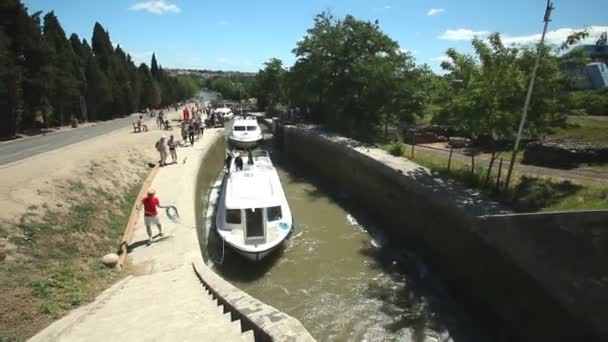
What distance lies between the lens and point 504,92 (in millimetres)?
10680

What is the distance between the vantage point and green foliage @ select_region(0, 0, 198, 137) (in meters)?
26.4

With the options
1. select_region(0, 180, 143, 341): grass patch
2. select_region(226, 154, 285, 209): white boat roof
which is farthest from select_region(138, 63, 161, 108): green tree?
select_region(0, 180, 143, 341): grass patch

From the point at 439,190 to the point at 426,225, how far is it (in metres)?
1.28

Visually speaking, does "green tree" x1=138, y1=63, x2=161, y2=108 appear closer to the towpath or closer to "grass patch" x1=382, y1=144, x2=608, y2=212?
the towpath

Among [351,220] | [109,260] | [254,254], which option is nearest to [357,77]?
[351,220]

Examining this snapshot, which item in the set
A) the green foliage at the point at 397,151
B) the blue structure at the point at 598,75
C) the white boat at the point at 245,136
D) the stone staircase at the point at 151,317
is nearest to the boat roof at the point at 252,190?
the stone staircase at the point at 151,317

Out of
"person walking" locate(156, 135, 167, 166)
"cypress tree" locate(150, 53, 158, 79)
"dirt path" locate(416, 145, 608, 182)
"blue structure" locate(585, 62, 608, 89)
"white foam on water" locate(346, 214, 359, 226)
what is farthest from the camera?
"cypress tree" locate(150, 53, 158, 79)

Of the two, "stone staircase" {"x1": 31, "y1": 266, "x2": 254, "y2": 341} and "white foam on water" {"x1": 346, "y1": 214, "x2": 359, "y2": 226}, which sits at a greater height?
"stone staircase" {"x1": 31, "y1": 266, "x2": 254, "y2": 341}

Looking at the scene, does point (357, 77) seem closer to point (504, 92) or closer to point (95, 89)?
point (504, 92)

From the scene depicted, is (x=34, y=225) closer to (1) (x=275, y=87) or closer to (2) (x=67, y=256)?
(2) (x=67, y=256)

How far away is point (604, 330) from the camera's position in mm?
6820

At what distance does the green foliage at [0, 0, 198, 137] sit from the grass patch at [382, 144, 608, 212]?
3031 centimetres

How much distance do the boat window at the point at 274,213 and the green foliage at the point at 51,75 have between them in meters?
24.4

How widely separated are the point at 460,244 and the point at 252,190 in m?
7.31
